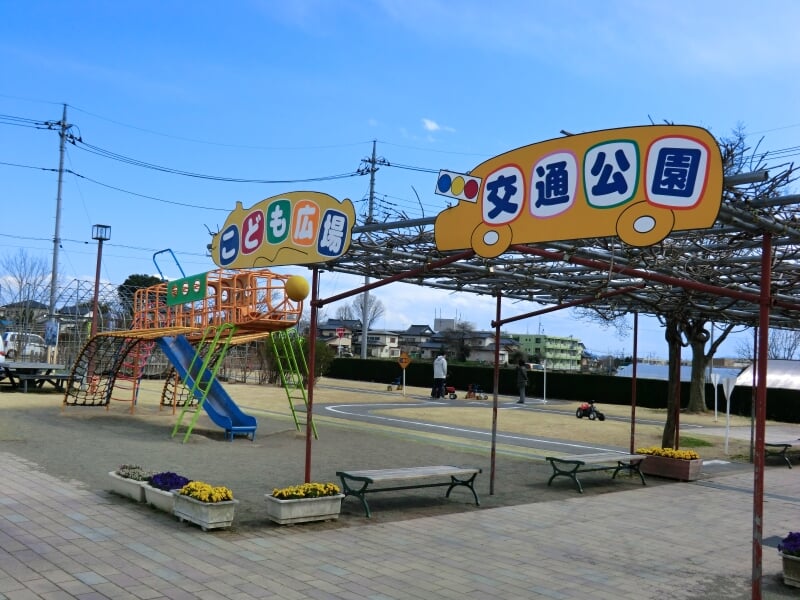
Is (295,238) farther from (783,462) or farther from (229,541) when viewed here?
(783,462)

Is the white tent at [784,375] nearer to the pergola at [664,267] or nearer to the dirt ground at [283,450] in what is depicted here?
the dirt ground at [283,450]

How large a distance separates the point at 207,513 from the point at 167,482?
1025 mm

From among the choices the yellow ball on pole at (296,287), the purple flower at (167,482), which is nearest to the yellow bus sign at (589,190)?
the yellow ball on pole at (296,287)

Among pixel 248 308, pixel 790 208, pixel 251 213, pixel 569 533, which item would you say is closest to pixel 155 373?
pixel 248 308

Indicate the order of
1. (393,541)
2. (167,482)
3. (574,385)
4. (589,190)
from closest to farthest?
(589,190) < (393,541) < (167,482) < (574,385)

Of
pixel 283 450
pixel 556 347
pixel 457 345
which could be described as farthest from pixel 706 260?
pixel 556 347

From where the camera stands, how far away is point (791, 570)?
230 inches

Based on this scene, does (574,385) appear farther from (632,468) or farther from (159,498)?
(159,498)

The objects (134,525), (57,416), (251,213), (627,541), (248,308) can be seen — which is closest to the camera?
(134,525)

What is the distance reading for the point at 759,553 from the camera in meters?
4.84

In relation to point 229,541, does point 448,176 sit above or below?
above

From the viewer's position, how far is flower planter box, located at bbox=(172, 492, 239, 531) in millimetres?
6637

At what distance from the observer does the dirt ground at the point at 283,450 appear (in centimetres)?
899

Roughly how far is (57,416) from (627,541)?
1353 cm
